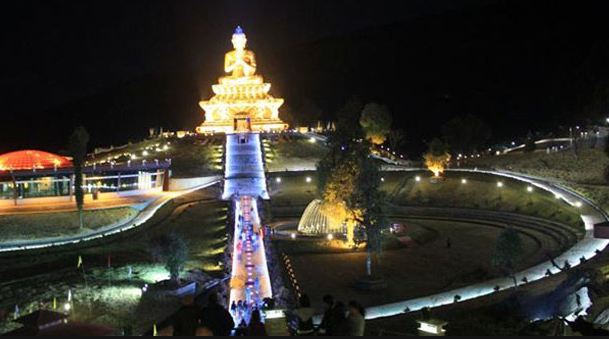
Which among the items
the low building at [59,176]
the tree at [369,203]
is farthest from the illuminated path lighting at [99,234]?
the tree at [369,203]

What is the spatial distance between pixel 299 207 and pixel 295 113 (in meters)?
65.2

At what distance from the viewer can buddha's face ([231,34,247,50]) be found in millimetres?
85000

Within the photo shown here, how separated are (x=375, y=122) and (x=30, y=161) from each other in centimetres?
3381

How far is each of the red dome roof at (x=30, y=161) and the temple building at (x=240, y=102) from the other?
23.1 m

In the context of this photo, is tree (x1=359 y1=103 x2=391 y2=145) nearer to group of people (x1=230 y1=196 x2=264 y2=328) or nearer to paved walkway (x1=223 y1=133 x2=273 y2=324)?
paved walkway (x1=223 y1=133 x2=273 y2=324)

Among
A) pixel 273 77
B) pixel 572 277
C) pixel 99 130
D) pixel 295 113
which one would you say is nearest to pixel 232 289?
pixel 572 277

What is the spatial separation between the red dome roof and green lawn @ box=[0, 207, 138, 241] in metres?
11.0

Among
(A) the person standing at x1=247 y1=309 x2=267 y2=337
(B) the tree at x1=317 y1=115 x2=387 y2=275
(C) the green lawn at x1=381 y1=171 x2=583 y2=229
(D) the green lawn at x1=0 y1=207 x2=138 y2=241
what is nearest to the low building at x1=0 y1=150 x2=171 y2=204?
(D) the green lawn at x1=0 y1=207 x2=138 y2=241

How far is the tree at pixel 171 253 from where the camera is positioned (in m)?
27.5

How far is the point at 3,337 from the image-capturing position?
12891mm

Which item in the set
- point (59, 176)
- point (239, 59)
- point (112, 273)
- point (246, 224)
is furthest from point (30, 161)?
point (239, 59)

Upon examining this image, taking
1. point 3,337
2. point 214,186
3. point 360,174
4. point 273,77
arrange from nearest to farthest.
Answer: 1. point 3,337
2. point 360,174
3. point 214,186
4. point 273,77

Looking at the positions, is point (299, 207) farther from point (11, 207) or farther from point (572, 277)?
point (572, 277)

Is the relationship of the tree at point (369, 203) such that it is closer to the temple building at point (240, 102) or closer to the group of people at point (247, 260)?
the group of people at point (247, 260)
